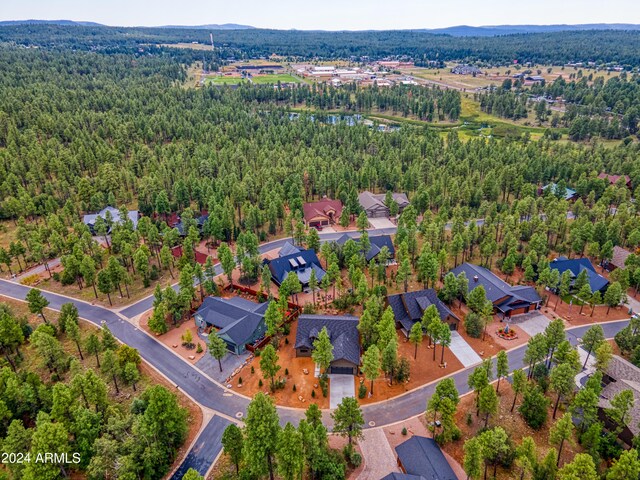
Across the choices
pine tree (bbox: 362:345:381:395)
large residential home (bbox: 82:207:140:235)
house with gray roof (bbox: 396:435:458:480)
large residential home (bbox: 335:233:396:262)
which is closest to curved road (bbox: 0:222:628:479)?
pine tree (bbox: 362:345:381:395)

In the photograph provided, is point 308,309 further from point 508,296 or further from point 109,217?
point 109,217

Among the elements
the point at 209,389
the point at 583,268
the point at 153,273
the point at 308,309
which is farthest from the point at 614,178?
the point at 153,273

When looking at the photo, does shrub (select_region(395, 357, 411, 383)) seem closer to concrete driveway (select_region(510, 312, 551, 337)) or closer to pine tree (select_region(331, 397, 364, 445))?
pine tree (select_region(331, 397, 364, 445))

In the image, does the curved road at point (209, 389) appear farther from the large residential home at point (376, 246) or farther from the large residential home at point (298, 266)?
the large residential home at point (376, 246)

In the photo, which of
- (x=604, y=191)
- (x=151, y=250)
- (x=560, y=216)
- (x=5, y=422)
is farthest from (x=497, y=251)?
(x=5, y=422)

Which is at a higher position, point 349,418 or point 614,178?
point 614,178

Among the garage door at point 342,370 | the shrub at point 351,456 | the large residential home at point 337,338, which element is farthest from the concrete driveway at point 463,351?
the shrub at point 351,456
